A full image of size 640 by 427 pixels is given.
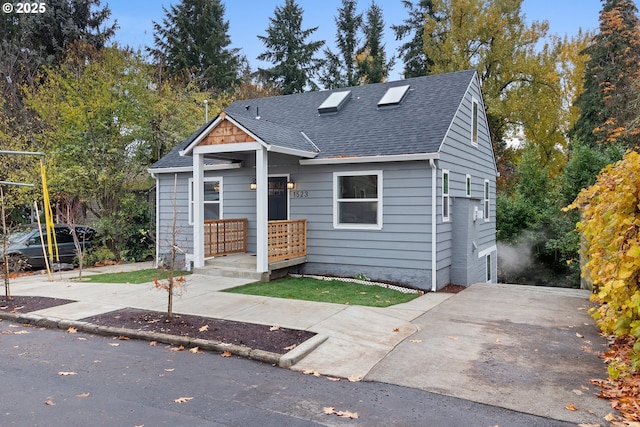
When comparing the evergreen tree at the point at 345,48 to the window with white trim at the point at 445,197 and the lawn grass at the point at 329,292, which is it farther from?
the lawn grass at the point at 329,292

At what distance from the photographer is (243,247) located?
1237cm

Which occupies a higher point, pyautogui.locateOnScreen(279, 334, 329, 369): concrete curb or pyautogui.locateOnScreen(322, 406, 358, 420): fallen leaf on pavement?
pyautogui.locateOnScreen(279, 334, 329, 369): concrete curb

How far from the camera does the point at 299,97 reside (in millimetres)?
14773

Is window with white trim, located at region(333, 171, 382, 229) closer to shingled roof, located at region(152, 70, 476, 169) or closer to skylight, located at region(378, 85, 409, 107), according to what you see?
shingled roof, located at region(152, 70, 476, 169)

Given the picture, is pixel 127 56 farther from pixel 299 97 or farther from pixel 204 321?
pixel 204 321

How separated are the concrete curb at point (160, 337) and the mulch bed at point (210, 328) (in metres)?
0.13

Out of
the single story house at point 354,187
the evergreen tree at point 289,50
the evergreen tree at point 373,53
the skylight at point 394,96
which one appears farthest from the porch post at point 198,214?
the evergreen tree at point 373,53

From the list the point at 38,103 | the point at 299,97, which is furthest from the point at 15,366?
the point at 38,103

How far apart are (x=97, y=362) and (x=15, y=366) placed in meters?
0.85

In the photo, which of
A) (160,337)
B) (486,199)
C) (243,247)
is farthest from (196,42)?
(160,337)

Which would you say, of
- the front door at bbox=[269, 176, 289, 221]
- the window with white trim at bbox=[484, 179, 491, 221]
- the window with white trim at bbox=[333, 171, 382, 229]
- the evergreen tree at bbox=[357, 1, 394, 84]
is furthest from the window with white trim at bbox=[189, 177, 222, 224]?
the evergreen tree at bbox=[357, 1, 394, 84]

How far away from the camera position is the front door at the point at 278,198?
1194 cm

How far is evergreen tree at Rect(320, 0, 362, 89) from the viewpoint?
108 ft

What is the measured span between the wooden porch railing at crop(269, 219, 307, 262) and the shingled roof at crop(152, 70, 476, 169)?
1.84 metres
